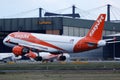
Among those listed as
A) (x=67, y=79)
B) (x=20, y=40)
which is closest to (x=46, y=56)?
(x=20, y=40)

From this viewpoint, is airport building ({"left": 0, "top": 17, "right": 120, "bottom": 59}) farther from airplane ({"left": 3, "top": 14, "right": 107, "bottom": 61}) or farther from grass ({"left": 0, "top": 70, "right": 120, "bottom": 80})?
grass ({"left": 0, "top": 70, "right": 120, "bottom": 80})

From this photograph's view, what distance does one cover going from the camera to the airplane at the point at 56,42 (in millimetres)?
94125

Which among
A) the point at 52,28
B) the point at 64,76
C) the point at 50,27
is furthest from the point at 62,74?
the point at 50,27

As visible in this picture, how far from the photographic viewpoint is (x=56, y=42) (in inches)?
3777

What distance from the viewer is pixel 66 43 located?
95.1 metres

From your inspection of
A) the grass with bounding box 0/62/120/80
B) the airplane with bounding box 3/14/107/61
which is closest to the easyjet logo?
the airplane with bounding box 3/14/107/61

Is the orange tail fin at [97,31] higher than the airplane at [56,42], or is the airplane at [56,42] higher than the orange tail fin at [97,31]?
the orange tail fin at [97,31]

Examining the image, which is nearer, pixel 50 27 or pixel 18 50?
pixel 18 50

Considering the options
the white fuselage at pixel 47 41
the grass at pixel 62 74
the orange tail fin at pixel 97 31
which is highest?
the orange tail fin at pixel 97 31

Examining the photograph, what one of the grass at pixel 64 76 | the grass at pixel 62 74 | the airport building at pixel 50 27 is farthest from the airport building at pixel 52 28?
the grass at pixel 64 76

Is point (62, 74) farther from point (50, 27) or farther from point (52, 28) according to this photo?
point (50, 27)

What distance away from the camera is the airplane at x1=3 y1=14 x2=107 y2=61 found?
309 feet

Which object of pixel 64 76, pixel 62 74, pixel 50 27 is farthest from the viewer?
pixel 50 27

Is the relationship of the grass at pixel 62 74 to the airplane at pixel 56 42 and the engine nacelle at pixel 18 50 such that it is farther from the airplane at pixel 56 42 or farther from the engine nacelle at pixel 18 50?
the airplane at pixel 56 42
